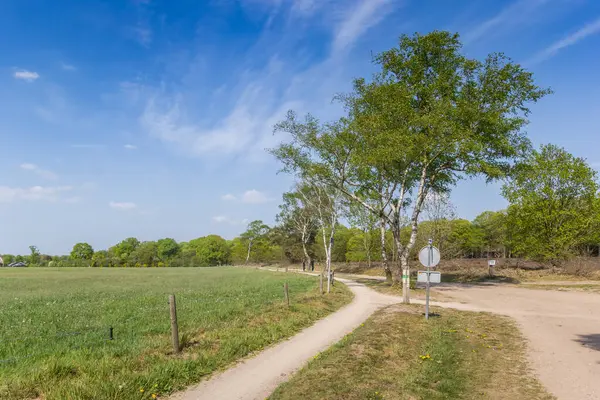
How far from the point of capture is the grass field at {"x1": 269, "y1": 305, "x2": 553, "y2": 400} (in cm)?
721

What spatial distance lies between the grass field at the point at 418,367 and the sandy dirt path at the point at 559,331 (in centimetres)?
49

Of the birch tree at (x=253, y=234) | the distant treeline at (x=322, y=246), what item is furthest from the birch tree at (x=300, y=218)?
the birch tree at (x=253, y=234)

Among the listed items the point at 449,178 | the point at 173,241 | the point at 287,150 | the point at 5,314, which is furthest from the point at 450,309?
the point at 173,241

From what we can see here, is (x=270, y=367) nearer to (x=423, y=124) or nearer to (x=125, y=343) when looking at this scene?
(x=125, y=343)

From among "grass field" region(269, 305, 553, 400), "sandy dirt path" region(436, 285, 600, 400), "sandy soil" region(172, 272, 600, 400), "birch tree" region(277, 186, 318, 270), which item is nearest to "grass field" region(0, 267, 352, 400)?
"sandy soil" region(172, 272, 600, 400)

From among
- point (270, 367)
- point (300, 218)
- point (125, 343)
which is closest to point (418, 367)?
point (270, 367)

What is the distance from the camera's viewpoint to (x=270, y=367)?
8922 mm

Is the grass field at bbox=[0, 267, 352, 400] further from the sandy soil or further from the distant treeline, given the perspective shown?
the distant treeline

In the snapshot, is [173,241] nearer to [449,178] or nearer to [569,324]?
[449,178]

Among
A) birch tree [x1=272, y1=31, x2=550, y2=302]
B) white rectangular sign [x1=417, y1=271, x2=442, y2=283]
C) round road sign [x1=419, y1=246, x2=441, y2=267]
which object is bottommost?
white rectangular sign [x1=417, y1=271, x2=442, y2=283]

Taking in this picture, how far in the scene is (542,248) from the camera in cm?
4175

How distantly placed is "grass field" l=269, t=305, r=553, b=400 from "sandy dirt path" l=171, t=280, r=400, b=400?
475mm

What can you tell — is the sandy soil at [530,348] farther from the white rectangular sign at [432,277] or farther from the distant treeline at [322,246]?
the distant treeline at [322,246]

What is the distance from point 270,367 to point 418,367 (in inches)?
143
